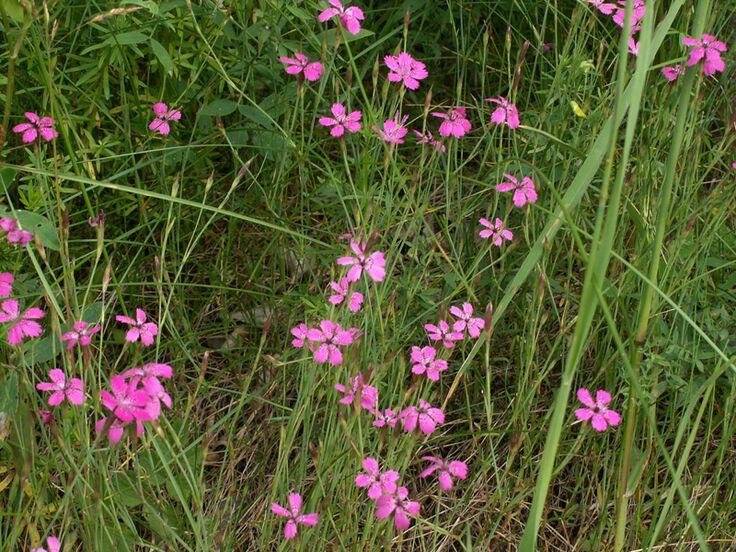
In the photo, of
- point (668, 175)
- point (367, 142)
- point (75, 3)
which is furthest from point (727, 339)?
point (75, 3)

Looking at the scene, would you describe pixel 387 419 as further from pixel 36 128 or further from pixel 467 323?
pixel 36 128

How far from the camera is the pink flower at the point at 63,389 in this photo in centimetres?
142

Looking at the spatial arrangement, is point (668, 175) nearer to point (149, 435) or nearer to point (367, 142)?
point (367, 142)

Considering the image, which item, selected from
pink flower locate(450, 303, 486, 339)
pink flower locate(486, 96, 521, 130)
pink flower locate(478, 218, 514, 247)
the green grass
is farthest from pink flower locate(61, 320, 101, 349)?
pink flower locate(486, 96, 521, 130)

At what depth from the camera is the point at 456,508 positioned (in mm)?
1666

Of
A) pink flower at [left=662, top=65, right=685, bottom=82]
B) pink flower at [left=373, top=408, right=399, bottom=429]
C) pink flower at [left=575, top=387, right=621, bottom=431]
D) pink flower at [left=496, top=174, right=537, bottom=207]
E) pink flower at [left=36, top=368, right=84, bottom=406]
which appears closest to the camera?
pink flower at [left=36, top=368, right=84, bottom=406]

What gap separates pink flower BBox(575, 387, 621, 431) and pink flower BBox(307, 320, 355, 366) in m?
0.40

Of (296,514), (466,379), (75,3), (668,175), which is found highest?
(668,175)

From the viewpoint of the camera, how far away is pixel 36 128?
6.12 ft

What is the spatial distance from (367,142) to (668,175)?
22.1 inches

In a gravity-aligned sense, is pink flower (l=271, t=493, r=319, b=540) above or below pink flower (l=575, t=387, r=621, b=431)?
below

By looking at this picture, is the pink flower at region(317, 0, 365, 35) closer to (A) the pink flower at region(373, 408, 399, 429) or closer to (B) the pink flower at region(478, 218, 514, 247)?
(B) the pink flower at region(478, 218, 514, 247)

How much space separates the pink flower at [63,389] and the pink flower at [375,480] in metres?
0.40

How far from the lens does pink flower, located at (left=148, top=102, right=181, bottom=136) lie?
1.98m
